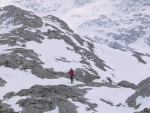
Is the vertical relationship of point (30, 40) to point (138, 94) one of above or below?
above

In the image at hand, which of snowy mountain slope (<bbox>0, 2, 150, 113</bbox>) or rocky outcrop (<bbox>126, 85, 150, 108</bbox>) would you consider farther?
snowy mountain slope (<bbox>0, 2, 150, 113</bbox>)

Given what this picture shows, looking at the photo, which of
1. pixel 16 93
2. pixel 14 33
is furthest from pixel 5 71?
pixel 14 33

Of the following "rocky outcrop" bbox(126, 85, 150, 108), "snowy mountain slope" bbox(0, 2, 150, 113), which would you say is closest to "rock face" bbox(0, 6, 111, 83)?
"snowy mountain slope" bbox(0, 2, 150, 113)

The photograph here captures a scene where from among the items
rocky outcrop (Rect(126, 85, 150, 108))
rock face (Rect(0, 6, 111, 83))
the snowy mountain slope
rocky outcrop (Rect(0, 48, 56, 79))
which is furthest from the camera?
rock face (Rect(0, 6, 111, 83))

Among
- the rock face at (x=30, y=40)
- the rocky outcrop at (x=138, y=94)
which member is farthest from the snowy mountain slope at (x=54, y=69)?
the rocky outcrop at (x=138, y=94)

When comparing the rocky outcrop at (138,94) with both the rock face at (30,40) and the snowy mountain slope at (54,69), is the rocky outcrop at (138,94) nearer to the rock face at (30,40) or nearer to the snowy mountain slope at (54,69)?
the snowy mountain slope at (54,69)

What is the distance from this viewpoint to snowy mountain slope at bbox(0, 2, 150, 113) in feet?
134

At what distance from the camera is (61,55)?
7425cm

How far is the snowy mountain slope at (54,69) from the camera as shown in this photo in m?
40.9

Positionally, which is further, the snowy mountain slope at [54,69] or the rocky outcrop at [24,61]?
the rocky outcrop at [24,61]

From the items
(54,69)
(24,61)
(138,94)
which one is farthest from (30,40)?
(138,94)

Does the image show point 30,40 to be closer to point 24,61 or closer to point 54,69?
point 54,69

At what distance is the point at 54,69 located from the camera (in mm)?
62594

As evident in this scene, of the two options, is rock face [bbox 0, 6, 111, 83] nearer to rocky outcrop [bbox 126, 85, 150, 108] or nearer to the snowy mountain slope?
the snowy mountain slope
